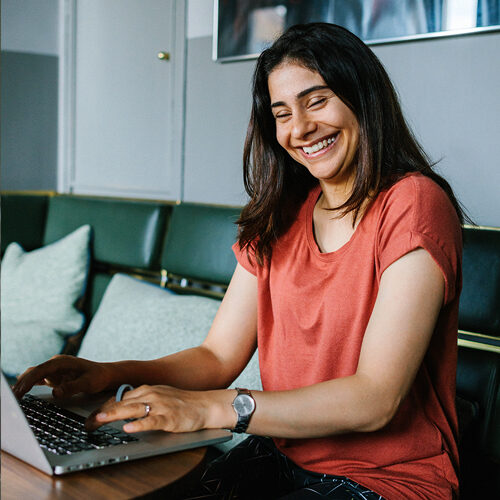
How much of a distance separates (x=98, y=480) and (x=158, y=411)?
0.15 metres

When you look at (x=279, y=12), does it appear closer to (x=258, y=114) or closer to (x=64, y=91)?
(x=258, y=114)

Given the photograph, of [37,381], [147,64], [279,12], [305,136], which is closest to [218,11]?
[279,12]

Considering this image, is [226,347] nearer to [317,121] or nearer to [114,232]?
[317,121]

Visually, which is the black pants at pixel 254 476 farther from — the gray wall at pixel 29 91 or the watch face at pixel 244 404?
the gray wall at pixel 29 91

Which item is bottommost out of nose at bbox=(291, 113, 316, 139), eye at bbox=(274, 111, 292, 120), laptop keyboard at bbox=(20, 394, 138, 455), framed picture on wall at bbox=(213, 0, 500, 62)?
laptop keyboard at bbox=(20, 394, 138, 455)

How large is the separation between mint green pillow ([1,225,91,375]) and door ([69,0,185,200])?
43 centimetres

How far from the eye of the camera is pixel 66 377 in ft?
3.25

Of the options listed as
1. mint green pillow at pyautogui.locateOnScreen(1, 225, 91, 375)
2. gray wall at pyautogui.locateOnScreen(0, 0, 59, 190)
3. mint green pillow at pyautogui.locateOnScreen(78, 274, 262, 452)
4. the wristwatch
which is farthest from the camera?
gray wall at pyautogui.locateOnScreen(0, 0, 59, 190)

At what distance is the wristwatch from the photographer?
2.90 feet

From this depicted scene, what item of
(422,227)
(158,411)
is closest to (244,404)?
(158,411)

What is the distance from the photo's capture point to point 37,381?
0.97 metres

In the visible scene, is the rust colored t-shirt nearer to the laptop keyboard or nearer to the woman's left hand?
the woman's left hand

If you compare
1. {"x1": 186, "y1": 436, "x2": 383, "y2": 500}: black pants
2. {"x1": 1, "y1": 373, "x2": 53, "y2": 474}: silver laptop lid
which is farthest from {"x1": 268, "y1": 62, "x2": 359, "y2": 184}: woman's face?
{"x1": 1, "y1": 373, "x2": 53, "y2": 474}: silver laptop lid

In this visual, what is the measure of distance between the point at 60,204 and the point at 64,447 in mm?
1965
